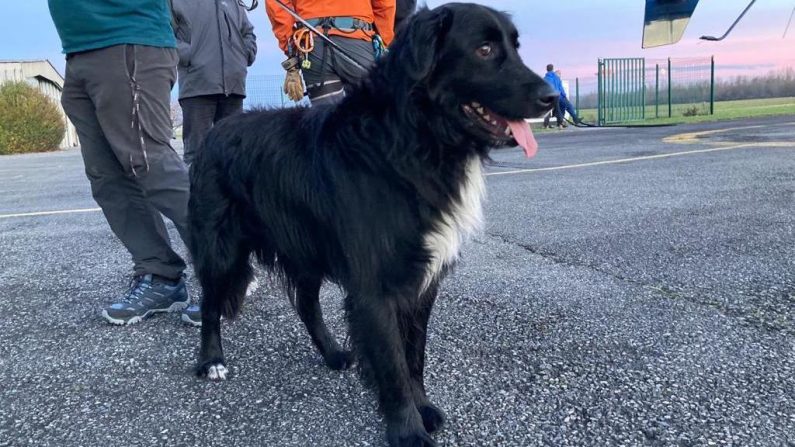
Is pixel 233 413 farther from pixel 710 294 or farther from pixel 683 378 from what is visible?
pixel 710 294

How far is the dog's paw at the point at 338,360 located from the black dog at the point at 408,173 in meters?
0.42

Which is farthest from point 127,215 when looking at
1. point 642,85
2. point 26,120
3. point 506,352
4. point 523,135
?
point 26,120

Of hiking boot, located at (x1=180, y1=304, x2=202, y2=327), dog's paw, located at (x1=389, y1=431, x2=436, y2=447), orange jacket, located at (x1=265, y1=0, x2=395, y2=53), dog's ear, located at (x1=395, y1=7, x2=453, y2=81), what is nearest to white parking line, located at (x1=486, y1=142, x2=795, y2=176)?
orange jacket, located at (x1=265, y1=0, x2=395, y2=53)

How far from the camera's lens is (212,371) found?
2525mm

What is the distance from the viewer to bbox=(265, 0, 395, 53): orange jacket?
3.50m

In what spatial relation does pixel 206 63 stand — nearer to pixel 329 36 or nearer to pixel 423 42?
pixel 329 36

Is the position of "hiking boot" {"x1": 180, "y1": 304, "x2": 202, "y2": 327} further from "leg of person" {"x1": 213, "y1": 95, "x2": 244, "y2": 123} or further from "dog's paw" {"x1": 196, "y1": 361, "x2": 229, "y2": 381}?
"leg of person" {"x1": 213, "y1": 95, "x2": 244, "y2": 123}

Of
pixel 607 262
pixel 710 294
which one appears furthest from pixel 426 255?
pixel 607 262

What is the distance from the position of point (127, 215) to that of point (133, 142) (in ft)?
1.61

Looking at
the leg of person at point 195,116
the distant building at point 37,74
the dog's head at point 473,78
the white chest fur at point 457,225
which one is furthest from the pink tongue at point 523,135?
the distant building at point 37,74

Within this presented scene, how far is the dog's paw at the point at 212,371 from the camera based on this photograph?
2514 millimetres

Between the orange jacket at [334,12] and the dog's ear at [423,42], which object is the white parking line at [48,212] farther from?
the dog's ear at [423,42]

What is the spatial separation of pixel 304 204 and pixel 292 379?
77 cm

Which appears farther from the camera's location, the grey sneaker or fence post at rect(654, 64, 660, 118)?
fence post at rect(654, 64, 660, 118)
